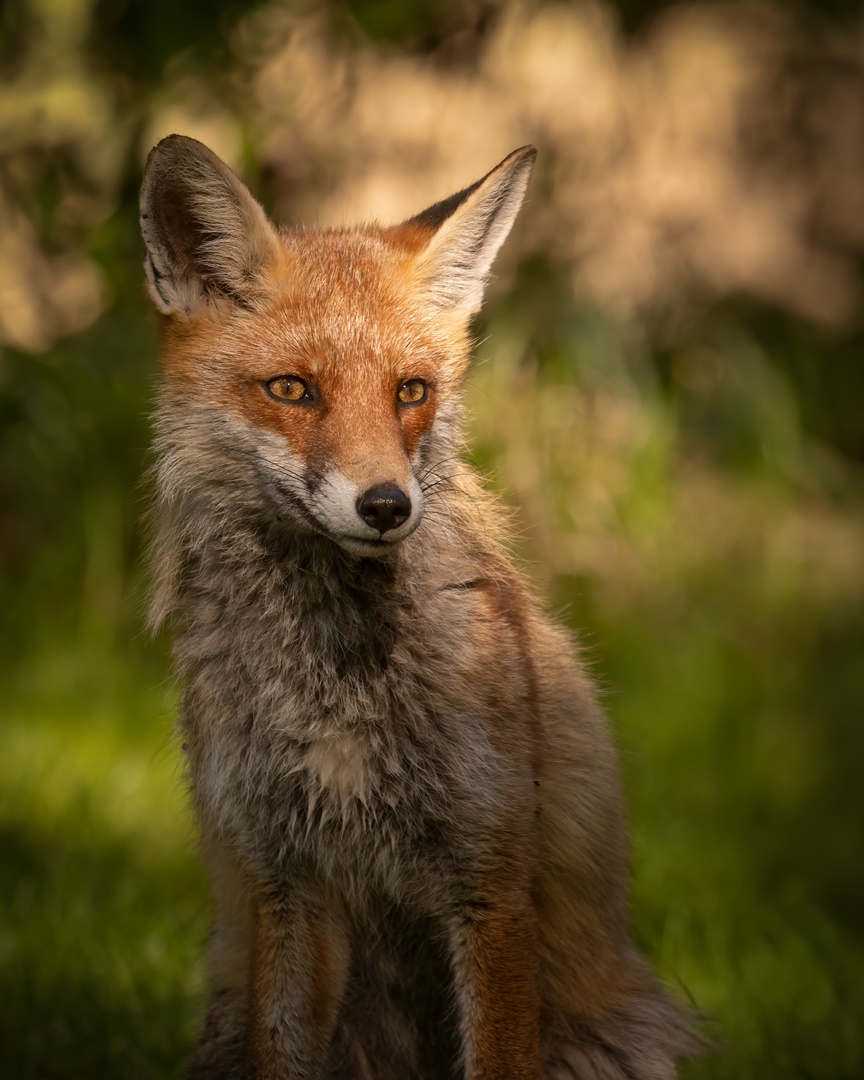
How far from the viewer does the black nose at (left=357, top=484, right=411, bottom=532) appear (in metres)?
2.82

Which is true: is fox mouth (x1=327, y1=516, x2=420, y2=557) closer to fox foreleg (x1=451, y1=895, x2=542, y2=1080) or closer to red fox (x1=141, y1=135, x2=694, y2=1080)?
red fox (x1=141, y1=135, x2=694, y2=1080)

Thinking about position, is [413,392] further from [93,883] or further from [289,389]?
[93,883]

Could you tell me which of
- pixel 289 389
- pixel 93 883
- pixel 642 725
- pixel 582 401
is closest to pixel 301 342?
pixel 289 389

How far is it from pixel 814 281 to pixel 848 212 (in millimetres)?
571

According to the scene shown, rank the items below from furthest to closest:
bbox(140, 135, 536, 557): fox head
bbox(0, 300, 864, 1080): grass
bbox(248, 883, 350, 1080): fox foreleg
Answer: bbox(0, 300, 864, 1080): grass, bbox(248, 883, 350, 1080): fox foreleg, bbox(140, 135, 536, 557): fox head

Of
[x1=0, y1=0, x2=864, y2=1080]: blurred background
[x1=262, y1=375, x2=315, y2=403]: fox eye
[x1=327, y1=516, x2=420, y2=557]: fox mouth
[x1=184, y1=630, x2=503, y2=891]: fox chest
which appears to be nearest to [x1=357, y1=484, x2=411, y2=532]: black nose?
[x1=327, y1=516, x2=420, y2=557]: fox mouth

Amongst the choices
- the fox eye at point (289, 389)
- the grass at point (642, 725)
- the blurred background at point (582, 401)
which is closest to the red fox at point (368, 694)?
the fox eye at point (289, 389)

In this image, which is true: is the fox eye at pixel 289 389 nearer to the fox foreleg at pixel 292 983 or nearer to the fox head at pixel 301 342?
the fox head at pixel 301 342

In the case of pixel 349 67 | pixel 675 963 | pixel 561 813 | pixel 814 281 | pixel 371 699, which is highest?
pixel 349 67

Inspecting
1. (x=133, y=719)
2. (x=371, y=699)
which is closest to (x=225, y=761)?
(x=371, y=699)

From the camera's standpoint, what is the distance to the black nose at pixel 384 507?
2.82 m

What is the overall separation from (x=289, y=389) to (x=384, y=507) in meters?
0.45

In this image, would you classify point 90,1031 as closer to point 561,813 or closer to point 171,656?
point 171,656

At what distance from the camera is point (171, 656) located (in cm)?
352
